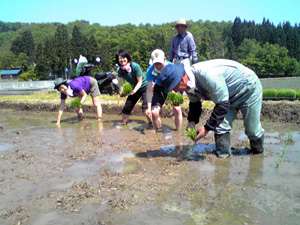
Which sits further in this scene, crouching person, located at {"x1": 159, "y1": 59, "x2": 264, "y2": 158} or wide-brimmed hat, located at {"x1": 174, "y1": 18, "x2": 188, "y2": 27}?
wide-brimmed hat, located at {"x1": 174, "y1": 18, "x2": 188, "y2": 27}

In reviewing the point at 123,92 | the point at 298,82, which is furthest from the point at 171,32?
the point at 123,92

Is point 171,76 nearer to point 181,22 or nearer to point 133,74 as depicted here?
point 133,74

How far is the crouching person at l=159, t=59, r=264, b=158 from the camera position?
11.1ft

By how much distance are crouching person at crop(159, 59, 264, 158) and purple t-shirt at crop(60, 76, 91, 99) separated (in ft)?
13.3

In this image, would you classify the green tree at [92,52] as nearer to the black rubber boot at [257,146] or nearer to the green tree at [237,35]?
the green tree at [237,35]

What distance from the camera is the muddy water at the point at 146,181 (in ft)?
8.28

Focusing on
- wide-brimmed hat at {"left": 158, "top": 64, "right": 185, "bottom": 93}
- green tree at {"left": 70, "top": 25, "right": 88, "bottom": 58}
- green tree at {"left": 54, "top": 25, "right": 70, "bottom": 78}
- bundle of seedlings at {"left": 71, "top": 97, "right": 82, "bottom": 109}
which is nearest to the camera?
wide-brimmed hat at {"left": 158, "top": 64, "right": 185, "bottom": 93}

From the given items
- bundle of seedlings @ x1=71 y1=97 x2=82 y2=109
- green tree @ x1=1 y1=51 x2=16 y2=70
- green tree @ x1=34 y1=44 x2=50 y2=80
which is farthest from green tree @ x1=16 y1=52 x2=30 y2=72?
bundle of seedlings @ x1=71 y1=97 x2=82 y2=109

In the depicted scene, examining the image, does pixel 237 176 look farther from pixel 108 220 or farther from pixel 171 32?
pixel 171 32

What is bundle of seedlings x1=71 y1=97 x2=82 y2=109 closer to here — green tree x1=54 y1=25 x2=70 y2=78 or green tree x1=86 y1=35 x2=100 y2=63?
green tree x1=54 y1=25 x2=70 y2=78

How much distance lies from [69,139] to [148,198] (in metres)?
3.19

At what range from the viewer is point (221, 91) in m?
3.38

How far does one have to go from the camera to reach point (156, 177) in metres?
3.39

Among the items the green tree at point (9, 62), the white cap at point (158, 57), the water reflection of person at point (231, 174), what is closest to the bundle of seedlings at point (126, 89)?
the white cap at point (158, 57)
